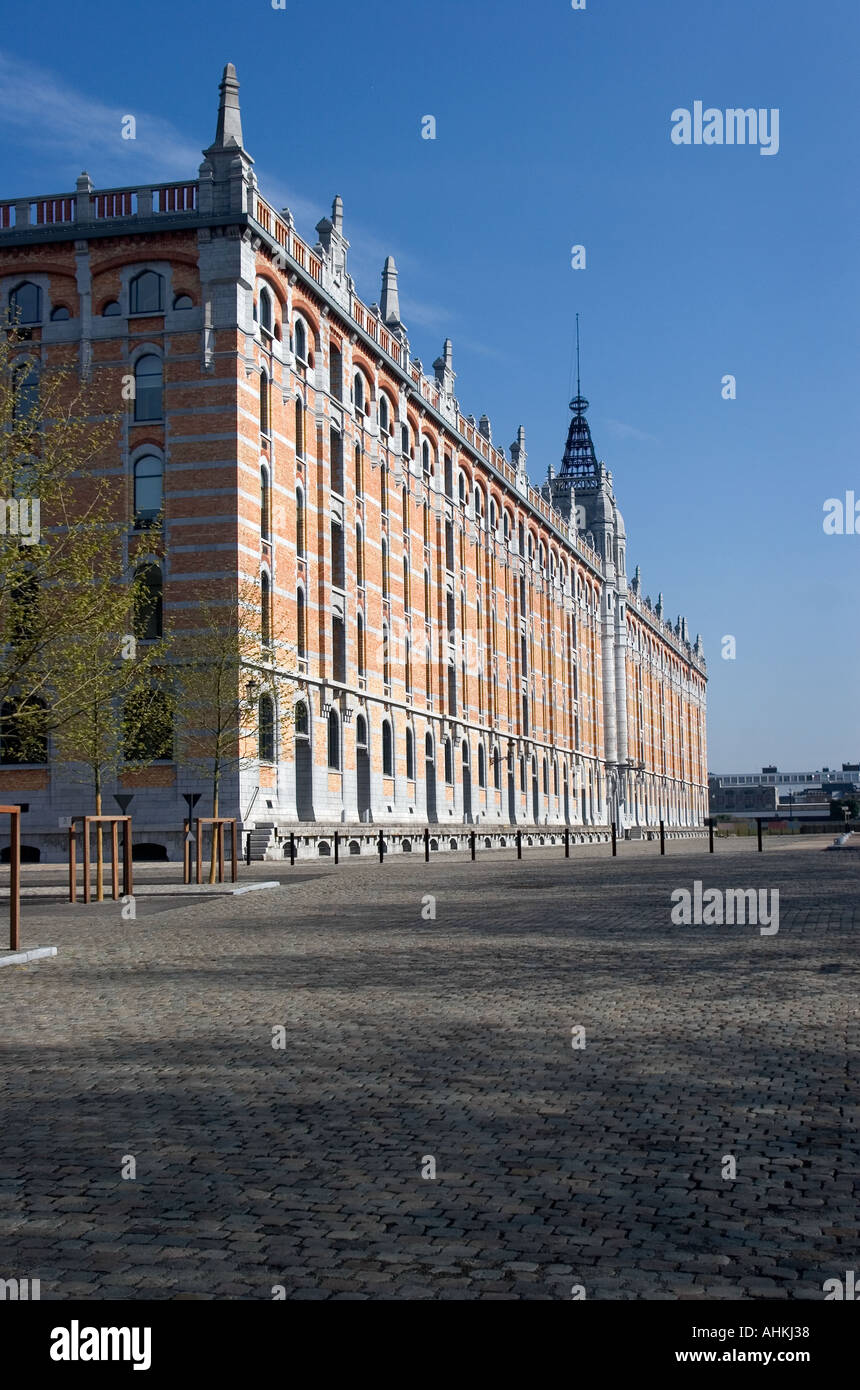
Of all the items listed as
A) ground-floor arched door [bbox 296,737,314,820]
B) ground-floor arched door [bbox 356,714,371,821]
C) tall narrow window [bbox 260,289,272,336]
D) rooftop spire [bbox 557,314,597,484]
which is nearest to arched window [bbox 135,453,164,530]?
tall narrow window [bbox 260,289,272,336]

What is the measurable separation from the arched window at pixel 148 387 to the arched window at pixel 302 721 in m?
10.1

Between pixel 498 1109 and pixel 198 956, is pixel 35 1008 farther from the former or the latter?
pixel 498 1109

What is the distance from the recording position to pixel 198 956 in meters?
12.8

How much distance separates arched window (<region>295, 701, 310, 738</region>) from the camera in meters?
41.5

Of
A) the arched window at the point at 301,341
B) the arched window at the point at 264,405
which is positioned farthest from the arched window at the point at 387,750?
the arched window at the point at 301,341

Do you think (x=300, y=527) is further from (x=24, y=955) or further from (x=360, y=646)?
(x=24, y=955)

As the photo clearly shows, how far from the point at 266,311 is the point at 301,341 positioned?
323 cm

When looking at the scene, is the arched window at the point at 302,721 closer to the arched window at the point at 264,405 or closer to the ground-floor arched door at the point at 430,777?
the arched window at the point at 264,405

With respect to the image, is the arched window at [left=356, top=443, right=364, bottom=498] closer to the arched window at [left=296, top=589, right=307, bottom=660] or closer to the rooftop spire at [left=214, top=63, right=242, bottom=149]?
the arched window at [left=296, top=589, right=307, bottom=660]

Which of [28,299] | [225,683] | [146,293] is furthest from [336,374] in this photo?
[225,683]

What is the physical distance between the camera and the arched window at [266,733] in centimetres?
3800

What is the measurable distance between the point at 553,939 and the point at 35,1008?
583cm
